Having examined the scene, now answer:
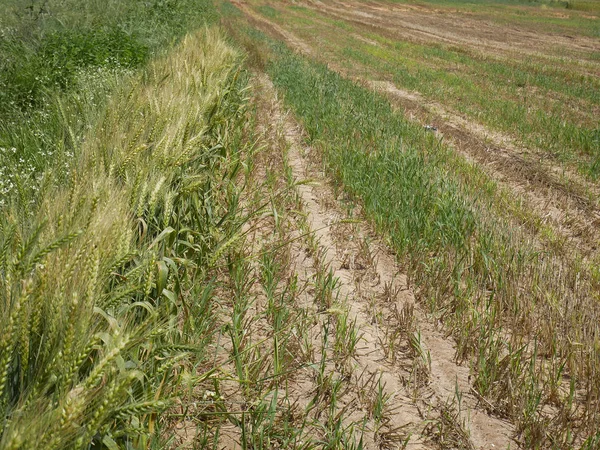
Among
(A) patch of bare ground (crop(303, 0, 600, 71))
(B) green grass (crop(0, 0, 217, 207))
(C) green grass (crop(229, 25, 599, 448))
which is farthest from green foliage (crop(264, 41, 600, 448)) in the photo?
(A) patch of bare ground (crop(303, 0, 600, 71))

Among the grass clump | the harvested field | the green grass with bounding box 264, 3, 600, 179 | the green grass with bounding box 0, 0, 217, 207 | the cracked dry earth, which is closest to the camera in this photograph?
the grass clump

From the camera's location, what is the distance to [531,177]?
608cm

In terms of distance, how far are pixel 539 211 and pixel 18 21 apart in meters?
7.09

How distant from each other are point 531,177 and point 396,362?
4151mm

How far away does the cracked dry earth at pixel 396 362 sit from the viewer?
2.29 metres

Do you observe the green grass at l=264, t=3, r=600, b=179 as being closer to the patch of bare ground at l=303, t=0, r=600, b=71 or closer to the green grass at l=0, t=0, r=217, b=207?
the patch of bare ground at l=303, t=0, r=600, b=71

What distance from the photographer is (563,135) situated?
7.68 metres

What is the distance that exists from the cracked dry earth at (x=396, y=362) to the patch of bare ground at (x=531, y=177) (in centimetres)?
177

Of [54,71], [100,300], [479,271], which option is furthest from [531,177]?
[100,300]

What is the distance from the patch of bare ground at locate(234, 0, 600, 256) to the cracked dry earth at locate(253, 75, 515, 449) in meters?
1.77

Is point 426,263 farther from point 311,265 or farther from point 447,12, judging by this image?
point 447,12

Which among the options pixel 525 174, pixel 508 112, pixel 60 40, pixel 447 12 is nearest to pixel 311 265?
pixel 525 174

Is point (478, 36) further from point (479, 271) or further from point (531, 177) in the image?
point (479, 271)

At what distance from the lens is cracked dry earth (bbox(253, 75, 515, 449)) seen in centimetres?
229
